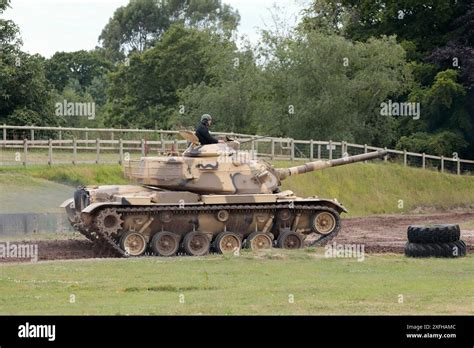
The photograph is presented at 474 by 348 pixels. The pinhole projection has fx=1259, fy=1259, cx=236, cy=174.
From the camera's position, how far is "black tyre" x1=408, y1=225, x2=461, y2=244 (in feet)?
93.0

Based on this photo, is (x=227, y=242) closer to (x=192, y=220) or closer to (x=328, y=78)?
(x=192, y=220)

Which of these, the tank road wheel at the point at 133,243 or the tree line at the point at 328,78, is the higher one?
the tree line at the point at 328,78

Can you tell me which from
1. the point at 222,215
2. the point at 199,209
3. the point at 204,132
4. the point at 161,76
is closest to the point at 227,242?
the point at 222,215

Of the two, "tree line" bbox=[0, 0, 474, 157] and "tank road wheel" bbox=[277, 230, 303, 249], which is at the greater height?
"tree line" bbox=[0, 0, 474, 157]

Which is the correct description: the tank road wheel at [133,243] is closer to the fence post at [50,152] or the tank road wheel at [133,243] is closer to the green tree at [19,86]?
the fence post at [50,152]

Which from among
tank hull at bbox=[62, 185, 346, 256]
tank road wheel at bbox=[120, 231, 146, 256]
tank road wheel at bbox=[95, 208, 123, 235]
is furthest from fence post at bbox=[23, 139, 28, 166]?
tank road wheel at bbox=[95, 208, 123, 235]

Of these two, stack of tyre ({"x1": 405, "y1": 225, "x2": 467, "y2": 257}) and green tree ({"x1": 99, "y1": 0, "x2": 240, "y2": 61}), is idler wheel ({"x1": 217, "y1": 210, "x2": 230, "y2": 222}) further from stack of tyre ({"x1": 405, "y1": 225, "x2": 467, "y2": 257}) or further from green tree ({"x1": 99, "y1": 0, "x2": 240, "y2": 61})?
green tree ({"x1": 99, "y1": 0, "x2": 240, "y2": 61})

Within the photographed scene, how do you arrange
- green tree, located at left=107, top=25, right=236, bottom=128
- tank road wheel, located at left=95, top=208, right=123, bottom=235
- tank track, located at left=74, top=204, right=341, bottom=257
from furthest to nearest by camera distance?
green tree, located at left=107, top=25, right=236, bottom=128
tank track, located at left=74, top=204, right=341, bottom=257
tank road wheel, located at left=95, top=208, right=123, bottom=235

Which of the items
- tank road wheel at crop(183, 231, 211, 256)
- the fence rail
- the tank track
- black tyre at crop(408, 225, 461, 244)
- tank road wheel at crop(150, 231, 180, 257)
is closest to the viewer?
black tyre at crop(408, 225, 461, 244)

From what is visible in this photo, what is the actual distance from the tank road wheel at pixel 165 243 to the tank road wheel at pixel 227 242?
106 cm

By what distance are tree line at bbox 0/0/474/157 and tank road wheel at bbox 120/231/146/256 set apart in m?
24.7

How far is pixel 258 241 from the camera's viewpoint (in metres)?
32.3

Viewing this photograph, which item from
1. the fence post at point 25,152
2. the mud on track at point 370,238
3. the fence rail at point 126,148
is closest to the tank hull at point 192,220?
the mud on track at point 370,238

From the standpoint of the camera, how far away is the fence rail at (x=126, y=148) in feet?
145
